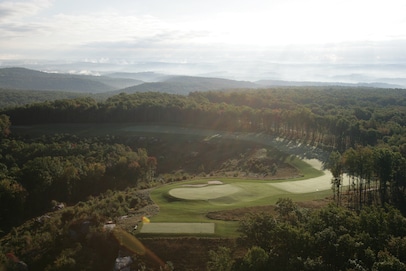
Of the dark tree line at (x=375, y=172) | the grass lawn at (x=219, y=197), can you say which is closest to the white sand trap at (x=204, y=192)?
the grass lawn at (x=219, y=197)

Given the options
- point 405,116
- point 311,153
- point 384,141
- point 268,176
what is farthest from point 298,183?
point 405,116

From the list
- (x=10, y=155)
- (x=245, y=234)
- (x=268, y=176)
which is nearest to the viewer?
(x=245, y=234)

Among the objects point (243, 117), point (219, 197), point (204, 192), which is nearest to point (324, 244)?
point (219, 197)

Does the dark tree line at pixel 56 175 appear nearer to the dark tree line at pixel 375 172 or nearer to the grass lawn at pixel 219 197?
the grass lawn at pixel 219 197

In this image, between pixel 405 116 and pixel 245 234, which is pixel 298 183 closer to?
pixel 245 234

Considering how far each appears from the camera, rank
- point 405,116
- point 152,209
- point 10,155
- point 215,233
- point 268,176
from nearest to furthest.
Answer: point 215,233 → point 152,209 → point 268,176 → point 10,155 → point 405,116

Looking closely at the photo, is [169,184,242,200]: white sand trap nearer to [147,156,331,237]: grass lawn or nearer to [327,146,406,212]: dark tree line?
[147,156,331,237]: grass lawn

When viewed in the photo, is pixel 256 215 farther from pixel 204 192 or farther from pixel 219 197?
pixel 204 192
